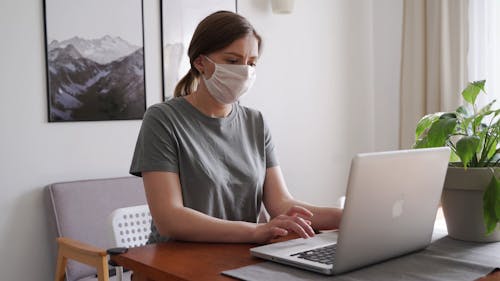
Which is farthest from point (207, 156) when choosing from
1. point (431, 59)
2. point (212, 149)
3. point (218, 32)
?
point (431, 59)

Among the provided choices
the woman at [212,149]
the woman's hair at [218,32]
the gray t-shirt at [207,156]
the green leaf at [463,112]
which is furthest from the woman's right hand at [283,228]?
the woman's hair at [218,32]

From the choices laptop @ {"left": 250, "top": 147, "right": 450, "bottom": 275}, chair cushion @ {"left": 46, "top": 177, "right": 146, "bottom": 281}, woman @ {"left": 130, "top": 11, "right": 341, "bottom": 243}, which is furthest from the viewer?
chair cushion @ {"left": 46, "top": 177, "right": 146, "bottom": 281}

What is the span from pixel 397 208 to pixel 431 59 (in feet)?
8.27

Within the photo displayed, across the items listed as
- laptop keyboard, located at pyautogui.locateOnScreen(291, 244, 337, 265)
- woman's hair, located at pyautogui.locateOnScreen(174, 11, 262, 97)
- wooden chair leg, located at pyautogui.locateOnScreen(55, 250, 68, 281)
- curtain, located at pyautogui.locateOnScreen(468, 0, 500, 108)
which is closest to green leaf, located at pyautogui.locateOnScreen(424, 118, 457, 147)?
laptop keyboard, located at pyautogui.locateOnScreen(291, 244, 337, 265)

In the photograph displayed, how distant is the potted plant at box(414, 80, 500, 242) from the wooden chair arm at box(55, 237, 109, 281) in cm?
109

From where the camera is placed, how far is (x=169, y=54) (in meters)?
2.91

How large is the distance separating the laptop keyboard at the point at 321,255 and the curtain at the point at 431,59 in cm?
244

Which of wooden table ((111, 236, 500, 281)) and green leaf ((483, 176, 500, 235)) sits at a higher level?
green leaf ((483, 176, 500, 235))

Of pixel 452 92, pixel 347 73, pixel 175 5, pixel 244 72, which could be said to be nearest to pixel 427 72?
pixel 452 92

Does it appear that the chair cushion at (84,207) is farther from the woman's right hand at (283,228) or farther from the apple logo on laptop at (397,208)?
the apple logo on laptop at (397,208)

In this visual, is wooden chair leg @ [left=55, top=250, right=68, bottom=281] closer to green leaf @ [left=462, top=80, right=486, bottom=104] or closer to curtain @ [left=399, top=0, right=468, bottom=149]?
green leaf @ [left=462, top=80, right=486, bottom=104]

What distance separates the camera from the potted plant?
1263 mm

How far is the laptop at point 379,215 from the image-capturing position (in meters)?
1.03

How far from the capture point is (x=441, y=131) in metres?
1.33
